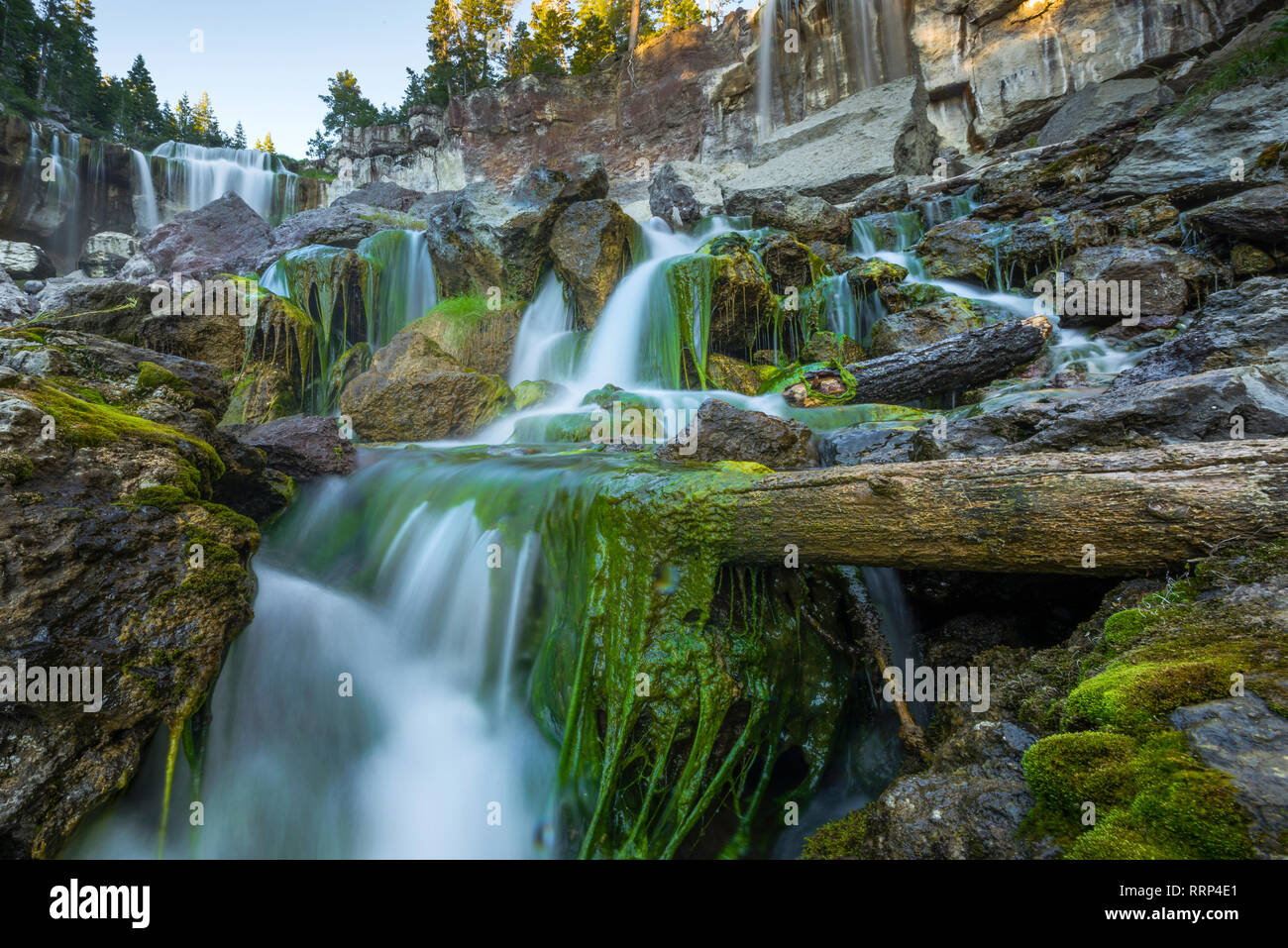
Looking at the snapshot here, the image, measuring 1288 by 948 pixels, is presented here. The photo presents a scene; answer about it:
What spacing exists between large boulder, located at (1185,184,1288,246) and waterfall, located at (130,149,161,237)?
35.8 m

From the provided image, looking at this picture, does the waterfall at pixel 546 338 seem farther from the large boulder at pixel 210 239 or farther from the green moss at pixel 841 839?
the large boulder at pixel 210 239

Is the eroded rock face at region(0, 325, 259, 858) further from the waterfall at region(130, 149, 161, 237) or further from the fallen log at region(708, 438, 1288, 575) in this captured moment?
the waterfall at region(130, 149, 161, 237)

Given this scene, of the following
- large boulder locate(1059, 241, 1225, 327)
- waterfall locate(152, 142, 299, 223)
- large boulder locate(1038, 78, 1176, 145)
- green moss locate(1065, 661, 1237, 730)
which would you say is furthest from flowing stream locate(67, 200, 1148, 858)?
waterfall locate(152, 142, 299, 223)

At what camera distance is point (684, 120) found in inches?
1015

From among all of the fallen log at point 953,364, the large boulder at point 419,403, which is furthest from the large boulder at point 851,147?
the large boulder at point 419,403

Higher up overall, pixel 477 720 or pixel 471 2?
pixel 471 2

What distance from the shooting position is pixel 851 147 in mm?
19984

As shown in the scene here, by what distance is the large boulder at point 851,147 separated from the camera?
18.4 m

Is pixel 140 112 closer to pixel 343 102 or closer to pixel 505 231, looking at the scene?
pixel 343 102

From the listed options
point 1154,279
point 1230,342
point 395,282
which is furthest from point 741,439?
point 395,282

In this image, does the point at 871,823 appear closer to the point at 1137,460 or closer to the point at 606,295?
the point at 1137,460

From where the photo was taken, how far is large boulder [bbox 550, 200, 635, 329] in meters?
11.0
